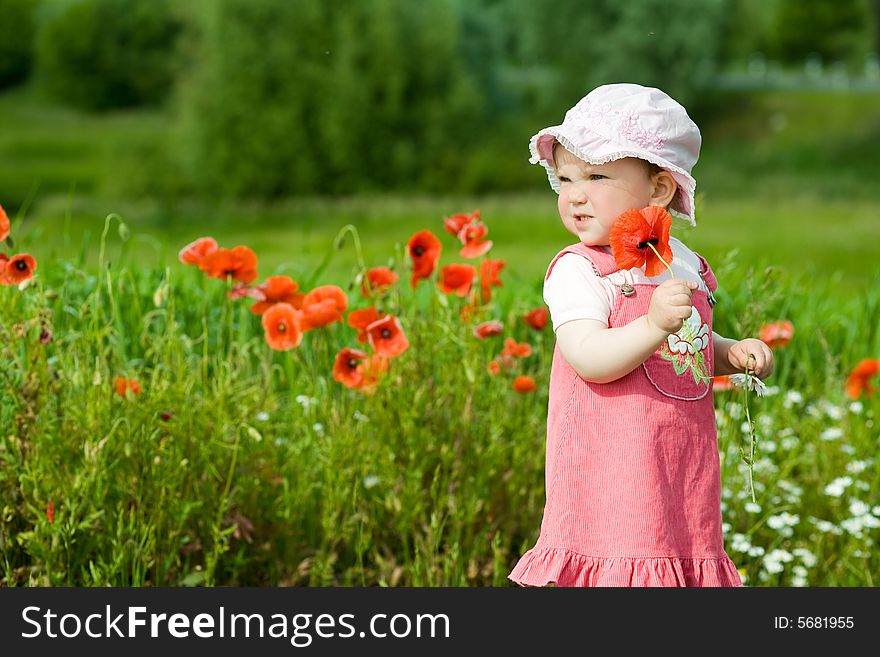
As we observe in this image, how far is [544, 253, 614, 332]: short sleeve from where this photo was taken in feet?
6.31

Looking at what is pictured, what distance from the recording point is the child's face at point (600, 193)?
77.0 inches

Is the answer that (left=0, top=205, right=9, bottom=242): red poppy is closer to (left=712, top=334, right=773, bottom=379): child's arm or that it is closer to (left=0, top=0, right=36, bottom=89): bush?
(left=712, top=334, right=773, bottom=379): child's arm

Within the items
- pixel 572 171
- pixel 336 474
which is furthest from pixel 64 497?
pixel 572 171

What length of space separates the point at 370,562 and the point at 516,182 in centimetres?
1438

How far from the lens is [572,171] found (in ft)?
6.49

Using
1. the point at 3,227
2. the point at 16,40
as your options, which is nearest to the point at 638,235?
the point at 3,227

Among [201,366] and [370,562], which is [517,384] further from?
[201,366]

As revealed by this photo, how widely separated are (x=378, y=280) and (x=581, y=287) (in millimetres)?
1073

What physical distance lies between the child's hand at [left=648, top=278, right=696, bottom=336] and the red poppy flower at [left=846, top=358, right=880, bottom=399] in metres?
1.89

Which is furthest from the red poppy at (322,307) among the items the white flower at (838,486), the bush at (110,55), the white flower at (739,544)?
the bush at (110,55)

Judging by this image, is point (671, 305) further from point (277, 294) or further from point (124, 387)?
point (124, 387)

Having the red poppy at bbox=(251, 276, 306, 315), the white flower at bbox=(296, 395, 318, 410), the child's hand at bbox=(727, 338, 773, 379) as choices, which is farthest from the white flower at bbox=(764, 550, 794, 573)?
the red poppy at bbox=(251, 276, 306, 315)

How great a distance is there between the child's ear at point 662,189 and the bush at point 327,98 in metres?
13.1

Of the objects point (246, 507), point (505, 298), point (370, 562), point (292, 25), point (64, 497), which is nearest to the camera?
point (64, 497)
